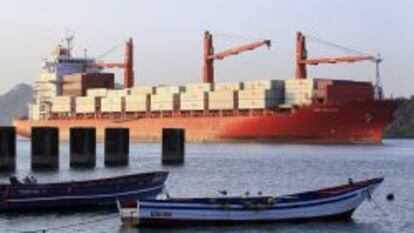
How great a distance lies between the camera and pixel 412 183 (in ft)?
188

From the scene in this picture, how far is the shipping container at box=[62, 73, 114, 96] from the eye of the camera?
139 metres

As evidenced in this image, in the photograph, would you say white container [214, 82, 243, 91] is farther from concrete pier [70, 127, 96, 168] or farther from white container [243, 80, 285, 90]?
concrete pier [70, 127, 96, 168]

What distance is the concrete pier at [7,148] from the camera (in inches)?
2269

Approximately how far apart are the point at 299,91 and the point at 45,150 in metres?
56.4

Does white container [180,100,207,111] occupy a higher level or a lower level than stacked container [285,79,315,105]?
lower

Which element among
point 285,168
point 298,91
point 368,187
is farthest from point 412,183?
point 298,91

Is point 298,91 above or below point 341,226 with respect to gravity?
above

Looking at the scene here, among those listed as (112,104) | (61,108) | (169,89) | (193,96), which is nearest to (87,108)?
(112,104)

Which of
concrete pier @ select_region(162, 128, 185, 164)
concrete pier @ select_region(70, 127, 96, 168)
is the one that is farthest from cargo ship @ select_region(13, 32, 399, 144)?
concrete pier @ select_region(70, 127, 96, 168)

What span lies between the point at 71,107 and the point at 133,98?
11.3m

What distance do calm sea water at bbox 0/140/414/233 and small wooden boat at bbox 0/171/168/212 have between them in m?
0.58

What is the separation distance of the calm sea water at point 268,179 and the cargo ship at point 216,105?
3546mm

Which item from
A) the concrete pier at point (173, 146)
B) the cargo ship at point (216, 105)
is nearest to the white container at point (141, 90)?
the cargo ship at point (216, 105)

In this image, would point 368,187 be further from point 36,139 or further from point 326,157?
point 326,157
